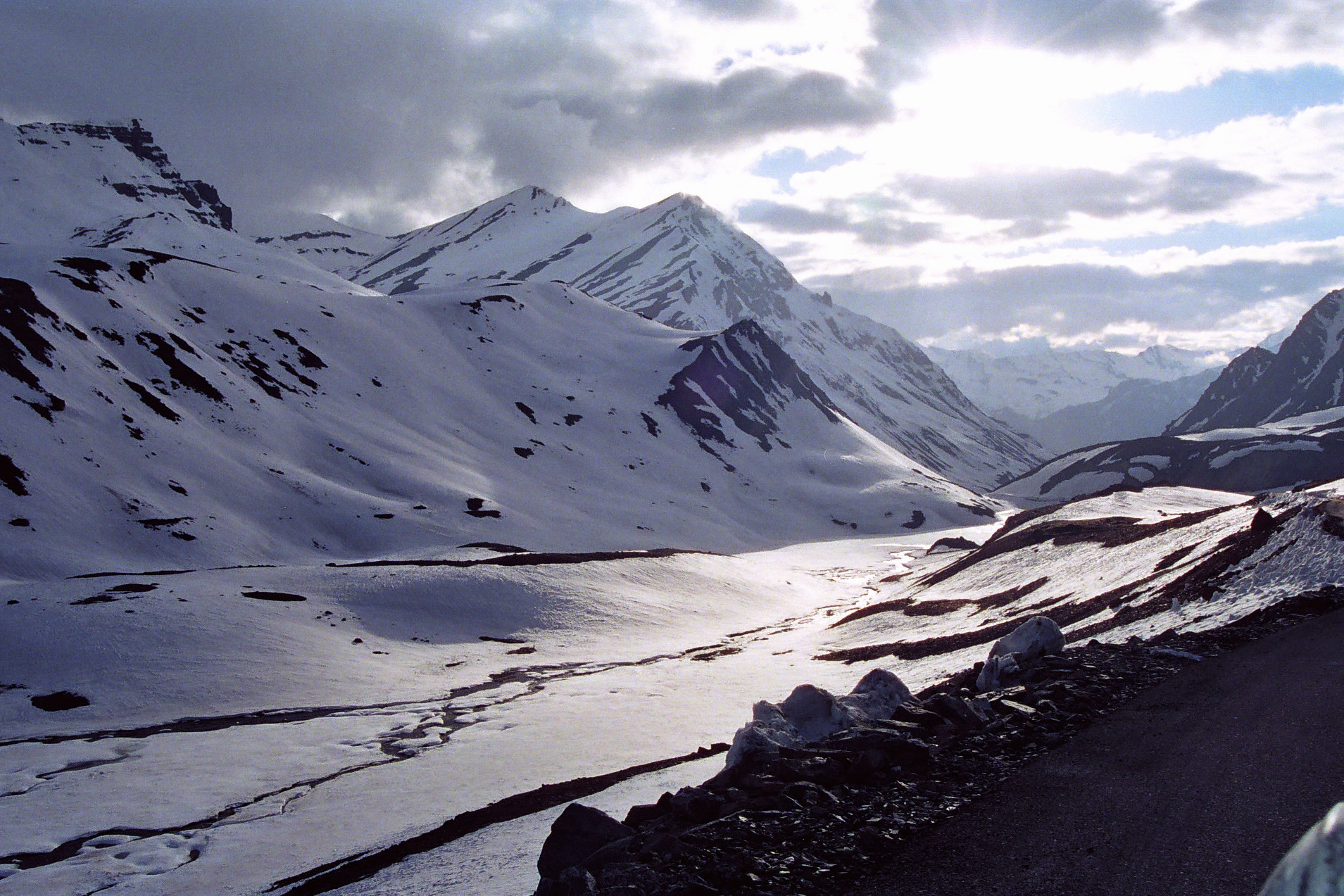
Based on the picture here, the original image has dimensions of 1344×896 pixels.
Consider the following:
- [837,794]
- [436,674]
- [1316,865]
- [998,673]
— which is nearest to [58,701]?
[436,674]

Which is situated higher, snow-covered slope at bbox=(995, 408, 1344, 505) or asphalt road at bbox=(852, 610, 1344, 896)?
snow-covered slope at bbox=(995, 408, 1344, 505)

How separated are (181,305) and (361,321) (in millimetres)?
30119

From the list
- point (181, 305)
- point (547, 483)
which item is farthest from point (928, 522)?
point (181, 305)

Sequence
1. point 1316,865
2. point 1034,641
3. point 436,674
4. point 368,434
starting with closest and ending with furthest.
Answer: point 1316,865
point 1034,641
point 436,674
point 368,434

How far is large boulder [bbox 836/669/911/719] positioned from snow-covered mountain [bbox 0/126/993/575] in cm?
5907

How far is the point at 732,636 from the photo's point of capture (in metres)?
54.7

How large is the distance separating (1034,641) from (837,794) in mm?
9549

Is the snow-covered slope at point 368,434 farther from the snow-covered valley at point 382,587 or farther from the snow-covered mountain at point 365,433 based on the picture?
the snow-covered valley at point 382,587

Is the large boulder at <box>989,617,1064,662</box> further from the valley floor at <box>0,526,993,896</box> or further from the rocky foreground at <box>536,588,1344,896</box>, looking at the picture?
the valley floor at <box>0,526,993,896</box>

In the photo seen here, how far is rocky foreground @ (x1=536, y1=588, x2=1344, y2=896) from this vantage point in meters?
10.2

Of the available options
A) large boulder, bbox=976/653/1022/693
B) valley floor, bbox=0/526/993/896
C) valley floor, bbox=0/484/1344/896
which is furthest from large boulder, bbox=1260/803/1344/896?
large boulder, bbox=976/653/1022/693

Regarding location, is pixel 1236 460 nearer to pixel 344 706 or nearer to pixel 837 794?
pixel 344 706

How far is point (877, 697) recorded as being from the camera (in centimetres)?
1723

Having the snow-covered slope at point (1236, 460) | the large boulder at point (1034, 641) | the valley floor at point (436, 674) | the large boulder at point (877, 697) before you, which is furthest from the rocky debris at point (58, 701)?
the snow-covered slope at point (1236, 460)
